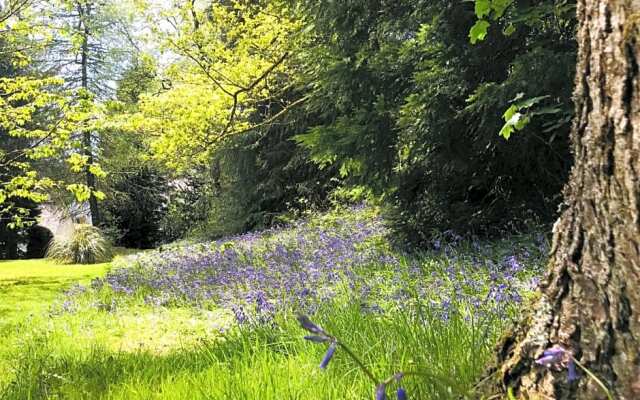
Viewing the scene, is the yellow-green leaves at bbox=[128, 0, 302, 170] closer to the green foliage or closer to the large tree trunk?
the large tree trunk

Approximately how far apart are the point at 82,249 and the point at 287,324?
536 inches

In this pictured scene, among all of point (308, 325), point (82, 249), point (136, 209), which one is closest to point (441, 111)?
point (308, 325)

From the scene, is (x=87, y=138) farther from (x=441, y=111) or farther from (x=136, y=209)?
(x=441, y=111)

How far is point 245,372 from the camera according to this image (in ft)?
7.21

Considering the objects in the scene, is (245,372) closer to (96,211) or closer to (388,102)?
(388,102)

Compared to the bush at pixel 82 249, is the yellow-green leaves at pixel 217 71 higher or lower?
higher

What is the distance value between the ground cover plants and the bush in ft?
26.2

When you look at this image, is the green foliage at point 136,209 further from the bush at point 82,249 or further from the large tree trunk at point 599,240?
the large tree trunk at point 599,240

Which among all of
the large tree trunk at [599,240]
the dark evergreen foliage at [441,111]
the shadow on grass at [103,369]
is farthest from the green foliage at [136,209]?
the large tree trunk at [599,240]

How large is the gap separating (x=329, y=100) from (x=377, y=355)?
501 centimetres

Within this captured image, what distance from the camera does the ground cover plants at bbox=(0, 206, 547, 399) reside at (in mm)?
2014

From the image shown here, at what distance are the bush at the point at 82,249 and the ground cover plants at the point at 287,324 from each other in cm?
799

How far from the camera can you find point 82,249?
15.0 metres

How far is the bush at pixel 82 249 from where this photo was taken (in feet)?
49.1
